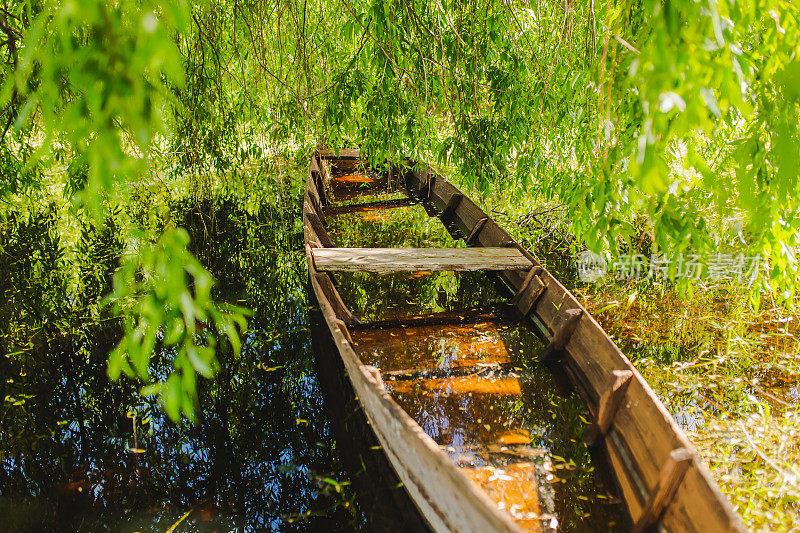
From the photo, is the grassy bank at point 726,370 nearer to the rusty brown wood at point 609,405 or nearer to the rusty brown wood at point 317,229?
the rusty brown wood at point 609,405

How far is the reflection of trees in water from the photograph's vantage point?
2.73 metres

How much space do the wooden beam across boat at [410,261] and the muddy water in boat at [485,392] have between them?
0.41 metres

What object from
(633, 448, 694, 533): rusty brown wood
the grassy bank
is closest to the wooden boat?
(633, 448, 694, 533): rusty brown wood

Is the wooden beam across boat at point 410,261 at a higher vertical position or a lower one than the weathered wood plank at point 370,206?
higher

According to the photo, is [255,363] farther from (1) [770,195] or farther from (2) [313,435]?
(1) [770,195]

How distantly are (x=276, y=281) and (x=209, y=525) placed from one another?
3.09m

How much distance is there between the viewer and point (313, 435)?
3297mm

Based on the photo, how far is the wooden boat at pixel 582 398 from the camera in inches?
69.9

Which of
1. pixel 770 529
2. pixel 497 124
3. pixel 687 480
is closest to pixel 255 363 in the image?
pixel 497 124

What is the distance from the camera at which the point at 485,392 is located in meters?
3.25

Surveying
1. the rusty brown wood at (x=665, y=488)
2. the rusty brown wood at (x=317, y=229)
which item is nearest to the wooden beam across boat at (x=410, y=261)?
the rusty brown wood at (x=317, y=229)

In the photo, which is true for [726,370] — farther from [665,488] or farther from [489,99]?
[489,99]

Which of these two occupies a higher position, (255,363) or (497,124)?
(497,124)

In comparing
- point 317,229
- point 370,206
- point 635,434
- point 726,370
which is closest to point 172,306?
point 635,434
